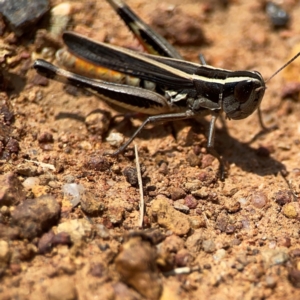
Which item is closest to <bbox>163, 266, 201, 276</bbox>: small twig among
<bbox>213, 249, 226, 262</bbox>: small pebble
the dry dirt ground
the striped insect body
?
the dry dirt ground

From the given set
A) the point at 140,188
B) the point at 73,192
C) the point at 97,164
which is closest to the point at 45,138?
the point at 97,164

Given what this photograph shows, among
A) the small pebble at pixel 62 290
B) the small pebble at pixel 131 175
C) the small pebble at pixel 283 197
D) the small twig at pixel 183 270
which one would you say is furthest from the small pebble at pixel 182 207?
the small pebble at pixel 62 290

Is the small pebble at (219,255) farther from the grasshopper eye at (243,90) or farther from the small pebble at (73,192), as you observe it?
the grasshopper eye at (243,90)

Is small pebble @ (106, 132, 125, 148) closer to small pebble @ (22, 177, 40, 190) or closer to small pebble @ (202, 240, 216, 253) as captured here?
small pebble @ (22, 177, 40, 190)

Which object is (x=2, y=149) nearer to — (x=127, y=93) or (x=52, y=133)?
(x=52, y=133)

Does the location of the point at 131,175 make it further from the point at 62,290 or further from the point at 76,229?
the point at 62,290

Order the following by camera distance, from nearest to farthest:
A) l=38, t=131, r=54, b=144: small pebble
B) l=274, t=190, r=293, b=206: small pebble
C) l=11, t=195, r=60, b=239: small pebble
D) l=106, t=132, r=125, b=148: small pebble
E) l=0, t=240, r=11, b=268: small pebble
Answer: l=0, t=240, r=11, b=268: small pebble < l=11, t=195, r=60, b=239: small pebble < l=274, t=190, r=293, b=206: small pebble < l=38, t=131, r=54, b=144: small pebble < l=106, t=132, r=125, b=148: small pebble
